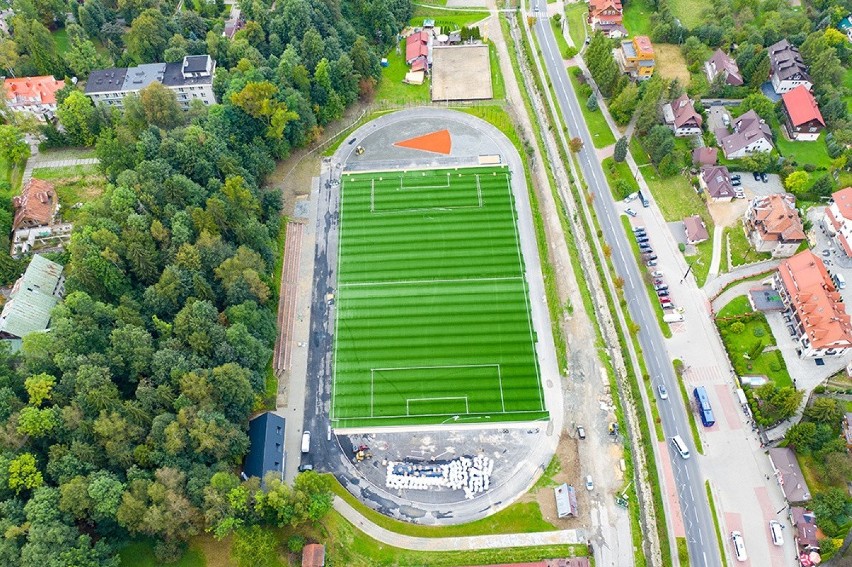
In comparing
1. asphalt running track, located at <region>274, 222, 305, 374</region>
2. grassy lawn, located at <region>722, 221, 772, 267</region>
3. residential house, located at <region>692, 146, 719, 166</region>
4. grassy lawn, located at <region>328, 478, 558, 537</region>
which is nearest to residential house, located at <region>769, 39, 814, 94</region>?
residential house, located at <region>692, 146, 719, 166</region>

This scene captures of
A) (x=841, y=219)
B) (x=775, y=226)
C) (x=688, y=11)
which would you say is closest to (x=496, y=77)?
(x=688, y=11)

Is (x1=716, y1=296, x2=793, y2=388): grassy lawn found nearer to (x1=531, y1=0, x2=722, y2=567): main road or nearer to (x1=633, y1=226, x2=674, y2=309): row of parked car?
(x1=633, y1=226, x2=674, y2=309): row of parked car

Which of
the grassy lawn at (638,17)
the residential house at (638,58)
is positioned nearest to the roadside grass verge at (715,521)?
the residential house at (638,58)

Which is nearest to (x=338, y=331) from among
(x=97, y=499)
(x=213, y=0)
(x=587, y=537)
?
(x=97, y=499)

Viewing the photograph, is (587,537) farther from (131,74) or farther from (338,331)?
(131,74)

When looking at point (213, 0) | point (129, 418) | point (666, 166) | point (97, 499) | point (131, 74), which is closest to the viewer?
point (97, 499)

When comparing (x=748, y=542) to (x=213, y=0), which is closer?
(x=748, y=542)

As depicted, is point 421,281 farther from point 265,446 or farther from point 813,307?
point 813,307
